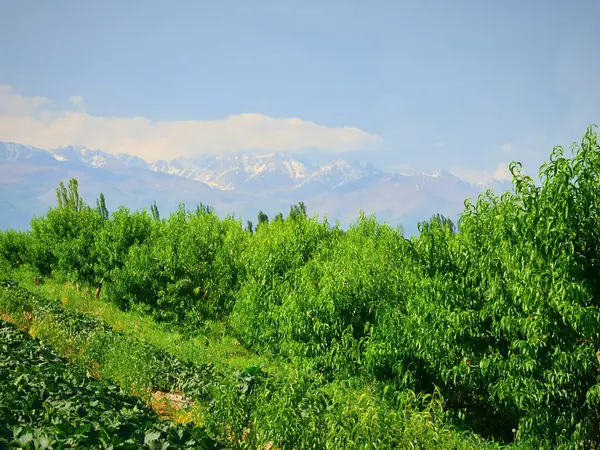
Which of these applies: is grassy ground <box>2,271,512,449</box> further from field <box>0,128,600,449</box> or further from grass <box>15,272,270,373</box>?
grass <box>15,272,270,373</box>

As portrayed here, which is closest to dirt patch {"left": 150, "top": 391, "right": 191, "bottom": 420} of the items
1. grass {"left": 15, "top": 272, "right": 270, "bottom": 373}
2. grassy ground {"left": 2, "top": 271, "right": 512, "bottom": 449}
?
grassy ground {"left": 2, "top": 271, "right": 512, "bottom": 449}

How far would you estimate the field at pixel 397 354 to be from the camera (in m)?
8.55

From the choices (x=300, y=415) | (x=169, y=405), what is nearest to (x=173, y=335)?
(x=169, y=405)

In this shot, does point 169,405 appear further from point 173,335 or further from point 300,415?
point 173,335

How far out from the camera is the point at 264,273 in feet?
68.0

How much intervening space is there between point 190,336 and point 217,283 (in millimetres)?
2910

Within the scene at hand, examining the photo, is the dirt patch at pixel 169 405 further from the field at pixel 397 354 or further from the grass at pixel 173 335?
the grass at pixel 173 335

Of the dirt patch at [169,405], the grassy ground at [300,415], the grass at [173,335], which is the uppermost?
the grassy ground at [300,415]

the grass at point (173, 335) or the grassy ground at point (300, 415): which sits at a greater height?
the grassy ground at point (300, 415)

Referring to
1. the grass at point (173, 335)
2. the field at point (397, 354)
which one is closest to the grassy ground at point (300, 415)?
the field at point (397, 354)

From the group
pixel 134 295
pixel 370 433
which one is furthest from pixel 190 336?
pixel 370 433

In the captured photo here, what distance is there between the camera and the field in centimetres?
855

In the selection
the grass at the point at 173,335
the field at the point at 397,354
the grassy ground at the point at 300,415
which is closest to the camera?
the grassy ground at the point at 300,415

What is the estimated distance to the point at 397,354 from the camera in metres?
13.6
